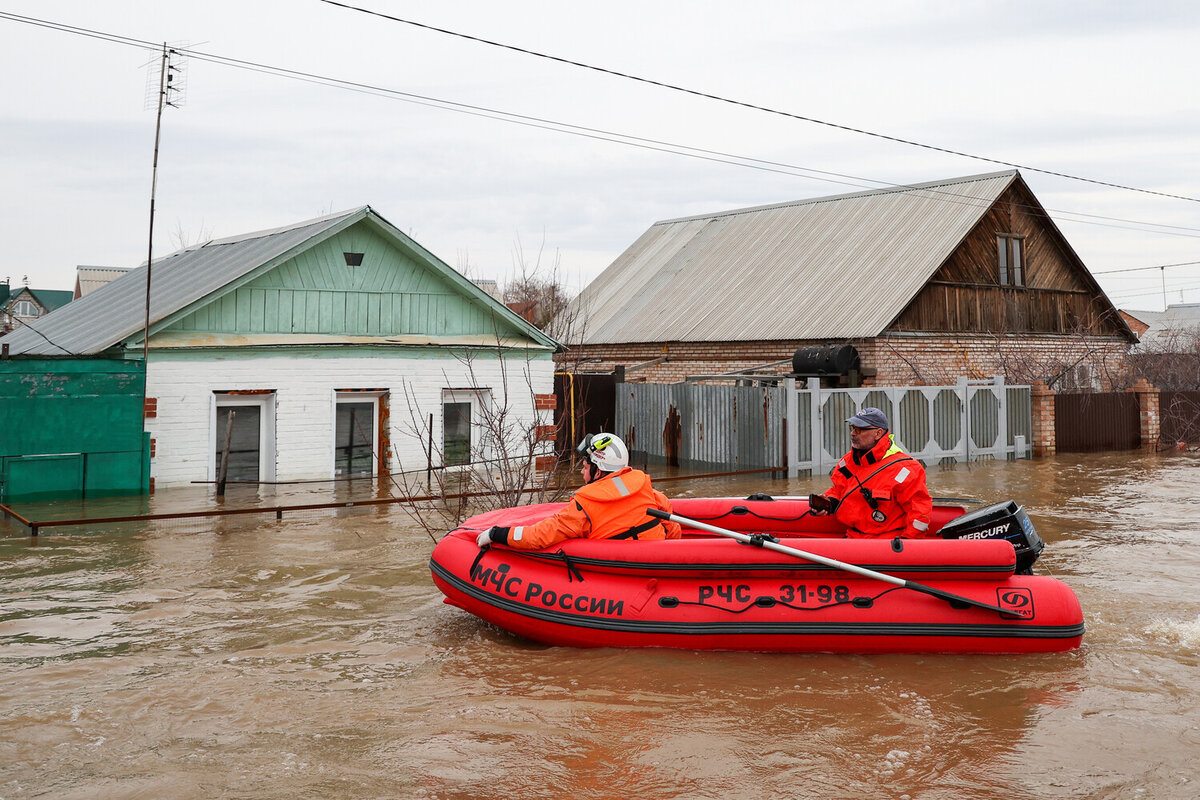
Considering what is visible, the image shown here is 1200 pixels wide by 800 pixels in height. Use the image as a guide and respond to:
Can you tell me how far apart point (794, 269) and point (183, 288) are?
1461 cm

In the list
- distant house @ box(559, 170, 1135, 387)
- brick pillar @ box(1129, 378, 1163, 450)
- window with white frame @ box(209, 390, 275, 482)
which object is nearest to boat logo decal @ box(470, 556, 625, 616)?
window with white frame @ box(209, 390, 275, 482)

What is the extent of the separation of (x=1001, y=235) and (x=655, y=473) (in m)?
11.6

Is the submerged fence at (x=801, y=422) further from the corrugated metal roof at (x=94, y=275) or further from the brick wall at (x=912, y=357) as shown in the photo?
the corrugated metal roof at (x=94, y=275)

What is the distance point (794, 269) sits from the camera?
25.6 metres

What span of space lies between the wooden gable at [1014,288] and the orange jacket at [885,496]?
1450 cm

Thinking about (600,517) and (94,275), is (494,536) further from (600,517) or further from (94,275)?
(94,275)

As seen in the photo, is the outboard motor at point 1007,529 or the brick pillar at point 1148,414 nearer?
the outboard motor at point 1007,529

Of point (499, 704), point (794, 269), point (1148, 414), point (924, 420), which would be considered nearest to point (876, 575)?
point (499, 704)

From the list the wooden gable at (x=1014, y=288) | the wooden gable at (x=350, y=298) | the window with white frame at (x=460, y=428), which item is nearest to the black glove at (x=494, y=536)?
the wooden gable at (x=350, y=298)

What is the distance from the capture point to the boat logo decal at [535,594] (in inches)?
275

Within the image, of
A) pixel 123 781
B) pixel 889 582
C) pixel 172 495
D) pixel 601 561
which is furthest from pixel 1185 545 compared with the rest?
pixel 172 495

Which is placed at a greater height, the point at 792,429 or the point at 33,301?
the point at 33,301

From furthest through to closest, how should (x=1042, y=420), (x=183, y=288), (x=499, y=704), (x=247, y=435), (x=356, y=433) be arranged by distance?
1. (x=1042, y=420)
2. (x=183, y=288)
3. (x=356, y=433)
4. (x=247, y=435)
5. (x=499, y=704)

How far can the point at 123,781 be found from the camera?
193 inches
